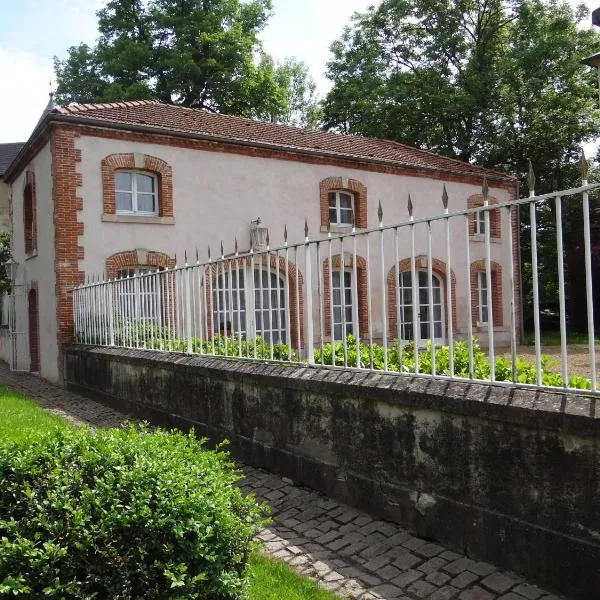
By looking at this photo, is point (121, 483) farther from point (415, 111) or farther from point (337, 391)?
point (415, 111)

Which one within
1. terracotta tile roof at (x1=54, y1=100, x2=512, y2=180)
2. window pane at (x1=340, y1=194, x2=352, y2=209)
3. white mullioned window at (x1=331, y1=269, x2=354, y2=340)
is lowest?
white mullioned window at (x1=331, y1=269, x2=354, y2=340)

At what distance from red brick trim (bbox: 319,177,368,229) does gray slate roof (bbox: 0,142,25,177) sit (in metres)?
20.0

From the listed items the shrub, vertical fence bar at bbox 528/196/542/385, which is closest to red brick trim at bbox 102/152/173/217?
the shrub

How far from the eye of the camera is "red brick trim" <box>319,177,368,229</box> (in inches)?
698

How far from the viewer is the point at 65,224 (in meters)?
13.9

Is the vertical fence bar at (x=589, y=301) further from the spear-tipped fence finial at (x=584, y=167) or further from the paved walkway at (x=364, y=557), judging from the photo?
the paved walkway at (x=364, y=557)

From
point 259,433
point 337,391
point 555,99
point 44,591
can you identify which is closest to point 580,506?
point 337,391

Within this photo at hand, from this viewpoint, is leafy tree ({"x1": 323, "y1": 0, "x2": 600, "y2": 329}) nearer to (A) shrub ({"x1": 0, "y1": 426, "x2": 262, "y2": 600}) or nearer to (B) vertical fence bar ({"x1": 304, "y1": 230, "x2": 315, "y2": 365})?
(B) vertical fence bar ({"x1": 304, "y1": 230, "x2": 315, "y2": 365})

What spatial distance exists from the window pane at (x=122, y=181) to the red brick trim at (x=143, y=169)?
21cm

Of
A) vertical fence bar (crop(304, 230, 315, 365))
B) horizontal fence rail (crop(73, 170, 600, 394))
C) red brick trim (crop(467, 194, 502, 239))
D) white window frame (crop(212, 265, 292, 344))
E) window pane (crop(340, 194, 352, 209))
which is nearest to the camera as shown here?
horizontal fence rail (crop(73, 170, 600, 394))

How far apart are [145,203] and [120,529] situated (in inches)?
515

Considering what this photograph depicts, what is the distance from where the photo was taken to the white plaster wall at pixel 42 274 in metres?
14.5

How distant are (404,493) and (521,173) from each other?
2563 cm

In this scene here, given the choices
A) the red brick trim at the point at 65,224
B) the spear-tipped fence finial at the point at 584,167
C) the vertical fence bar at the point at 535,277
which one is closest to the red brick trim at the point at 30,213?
the red brick trim at the point at 65,224
